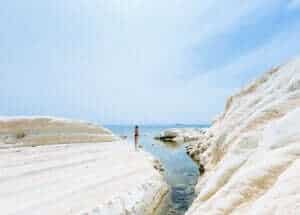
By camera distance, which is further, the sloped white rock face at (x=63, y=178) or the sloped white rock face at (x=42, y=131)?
the sloped white rock face at (x=42, y=131)

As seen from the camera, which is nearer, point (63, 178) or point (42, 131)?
point (63, 178)

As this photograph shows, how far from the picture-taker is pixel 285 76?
693 inches

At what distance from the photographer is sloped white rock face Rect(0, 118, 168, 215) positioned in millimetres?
10797

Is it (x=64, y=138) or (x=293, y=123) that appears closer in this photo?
(x=293, y=123)

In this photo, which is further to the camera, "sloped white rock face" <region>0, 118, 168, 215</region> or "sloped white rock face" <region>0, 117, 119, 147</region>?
"sloped white rock face" <region>0, 117, 119, 147</region>

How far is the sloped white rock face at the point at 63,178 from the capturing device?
10.8 meters

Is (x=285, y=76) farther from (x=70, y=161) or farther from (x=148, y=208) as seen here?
(x=70, y=161)

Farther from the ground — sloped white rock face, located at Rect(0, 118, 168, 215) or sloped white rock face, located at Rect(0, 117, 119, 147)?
sloped white rock face, located at Rect(0, 117, 119, 147)

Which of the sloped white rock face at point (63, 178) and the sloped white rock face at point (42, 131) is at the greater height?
the sloped white rock face at point (42, 131)

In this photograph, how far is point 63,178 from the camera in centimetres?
1461

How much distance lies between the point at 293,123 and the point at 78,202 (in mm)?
8477

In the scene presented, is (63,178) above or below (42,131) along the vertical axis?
below

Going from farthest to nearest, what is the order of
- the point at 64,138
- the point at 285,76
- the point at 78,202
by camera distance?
the point at 64,138 < the point at 285,76 < the point at 78,202

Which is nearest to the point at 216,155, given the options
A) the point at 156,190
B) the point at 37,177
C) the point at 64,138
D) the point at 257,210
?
the point at 156,190
